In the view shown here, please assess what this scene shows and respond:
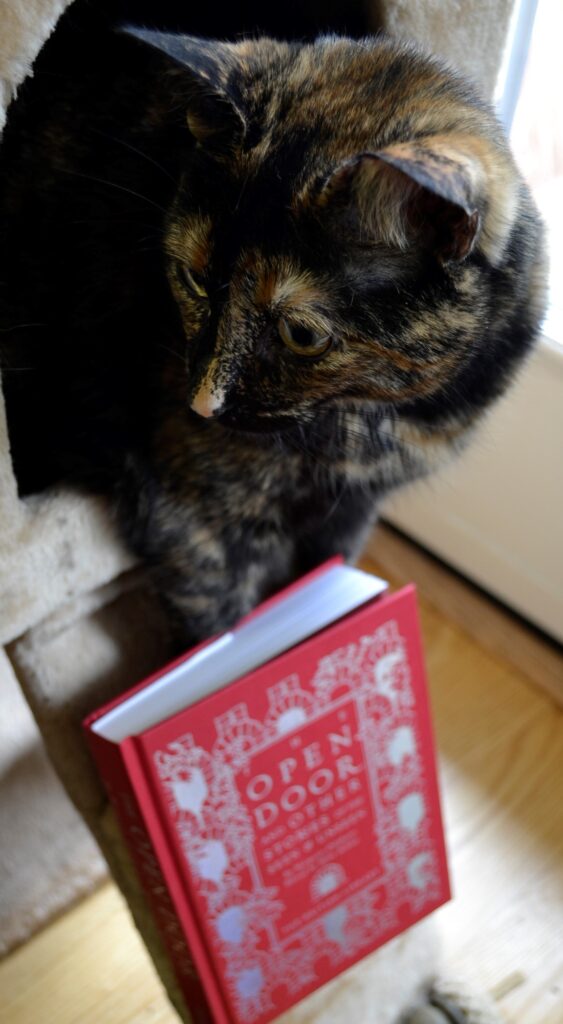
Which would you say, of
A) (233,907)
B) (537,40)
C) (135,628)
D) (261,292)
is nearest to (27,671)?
(135,628)

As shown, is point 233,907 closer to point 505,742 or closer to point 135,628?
point 135,628

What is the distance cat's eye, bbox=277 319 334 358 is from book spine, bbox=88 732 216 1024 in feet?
1.06

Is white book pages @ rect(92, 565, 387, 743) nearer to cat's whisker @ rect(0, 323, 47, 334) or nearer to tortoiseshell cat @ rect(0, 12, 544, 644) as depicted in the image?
tortoiseshell cat @ rect(0, 12, 544, 644)

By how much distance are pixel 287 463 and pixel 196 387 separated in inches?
6.8

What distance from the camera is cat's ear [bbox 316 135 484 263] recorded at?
50 centimetres

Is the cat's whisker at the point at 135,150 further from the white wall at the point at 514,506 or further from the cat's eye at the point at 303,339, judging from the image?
the white wall at the point at 514,506

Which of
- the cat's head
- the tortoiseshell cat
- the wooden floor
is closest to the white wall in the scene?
the wooden floor

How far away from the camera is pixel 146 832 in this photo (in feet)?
2.41

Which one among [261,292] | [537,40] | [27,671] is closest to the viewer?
[261,292]

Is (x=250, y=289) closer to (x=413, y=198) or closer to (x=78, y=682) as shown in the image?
(x=413, y=198)

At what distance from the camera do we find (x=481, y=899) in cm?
95

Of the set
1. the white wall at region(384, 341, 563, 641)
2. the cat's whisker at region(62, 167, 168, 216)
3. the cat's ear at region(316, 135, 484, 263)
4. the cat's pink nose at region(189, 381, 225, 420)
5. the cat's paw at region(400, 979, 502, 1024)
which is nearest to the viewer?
the cat's ear at region(316, 135, 484, 263)

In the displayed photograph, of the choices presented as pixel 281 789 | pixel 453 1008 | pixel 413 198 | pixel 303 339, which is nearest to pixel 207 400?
pixel 303 339

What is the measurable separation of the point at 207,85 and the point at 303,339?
164mm
